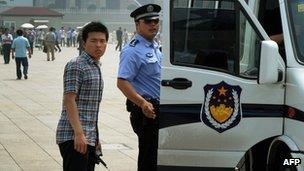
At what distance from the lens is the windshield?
4426mm

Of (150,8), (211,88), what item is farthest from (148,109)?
(150,8)

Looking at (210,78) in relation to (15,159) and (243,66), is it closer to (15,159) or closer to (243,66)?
(243,66)

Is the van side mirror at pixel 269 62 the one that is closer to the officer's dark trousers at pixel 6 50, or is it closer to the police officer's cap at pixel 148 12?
the police officer's cap at pixel 148 12

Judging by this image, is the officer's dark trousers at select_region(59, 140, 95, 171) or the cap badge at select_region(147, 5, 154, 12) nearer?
the officer's dark trousers at select_region(59, 140, 95, 171)

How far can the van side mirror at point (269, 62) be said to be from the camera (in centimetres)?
419

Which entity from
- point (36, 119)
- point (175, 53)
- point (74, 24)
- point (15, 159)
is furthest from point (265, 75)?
point (74, 24)

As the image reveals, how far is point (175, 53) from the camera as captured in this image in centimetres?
474

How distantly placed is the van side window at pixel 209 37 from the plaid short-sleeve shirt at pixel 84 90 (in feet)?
2.70

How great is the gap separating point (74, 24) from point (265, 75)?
9085 cm

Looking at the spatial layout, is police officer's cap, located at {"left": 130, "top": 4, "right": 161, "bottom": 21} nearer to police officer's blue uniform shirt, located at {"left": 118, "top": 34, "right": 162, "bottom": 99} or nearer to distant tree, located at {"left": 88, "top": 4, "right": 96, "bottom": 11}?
police officer's blue uniform shirt, located at {"left": 118, "top": 34, "right": 162, "bottom": 99}

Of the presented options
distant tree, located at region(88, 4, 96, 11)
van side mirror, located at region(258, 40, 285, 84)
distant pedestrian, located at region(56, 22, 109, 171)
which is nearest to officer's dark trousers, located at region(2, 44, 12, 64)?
distant pedestrian, located at region(56, 22, 109, 171)

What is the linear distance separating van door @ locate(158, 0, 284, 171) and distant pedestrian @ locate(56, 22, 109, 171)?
0.72 meters

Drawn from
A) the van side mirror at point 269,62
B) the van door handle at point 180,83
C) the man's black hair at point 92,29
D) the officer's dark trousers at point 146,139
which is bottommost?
the officer's dark trousers at point 146,139

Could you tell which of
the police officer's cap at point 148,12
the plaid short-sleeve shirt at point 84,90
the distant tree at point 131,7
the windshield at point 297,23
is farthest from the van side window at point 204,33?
the distant tree at point 131,7
